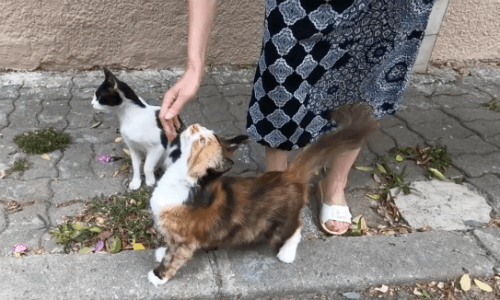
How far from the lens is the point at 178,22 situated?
12.1 ft

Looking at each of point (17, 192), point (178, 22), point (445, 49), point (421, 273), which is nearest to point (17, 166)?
point (17, 192)

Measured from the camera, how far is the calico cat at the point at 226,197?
1756 millimetres

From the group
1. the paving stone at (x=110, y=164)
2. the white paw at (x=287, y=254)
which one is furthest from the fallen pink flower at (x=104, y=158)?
the white paw at (x=287, y=254)

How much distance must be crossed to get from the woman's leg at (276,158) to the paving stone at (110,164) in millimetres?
863

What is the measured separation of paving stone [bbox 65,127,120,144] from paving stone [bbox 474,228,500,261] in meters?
2.15

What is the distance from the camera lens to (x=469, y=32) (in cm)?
418

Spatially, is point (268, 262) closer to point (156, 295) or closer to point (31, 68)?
point (156, 295)

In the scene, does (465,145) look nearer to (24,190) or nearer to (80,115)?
(80,115)

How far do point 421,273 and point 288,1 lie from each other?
1324 millimetres

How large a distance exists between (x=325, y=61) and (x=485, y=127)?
1965 mm

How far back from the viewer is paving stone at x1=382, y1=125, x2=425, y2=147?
3.13m

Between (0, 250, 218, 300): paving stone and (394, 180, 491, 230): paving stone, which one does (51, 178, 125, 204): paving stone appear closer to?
(0, 250, 218, 300): paving stone

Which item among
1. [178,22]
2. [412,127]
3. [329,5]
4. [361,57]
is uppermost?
[329,5]

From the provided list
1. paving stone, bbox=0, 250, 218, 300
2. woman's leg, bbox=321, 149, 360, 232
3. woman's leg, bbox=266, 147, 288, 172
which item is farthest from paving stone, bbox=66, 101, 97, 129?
woman's leg, bbox=321, 149, 360, 232
